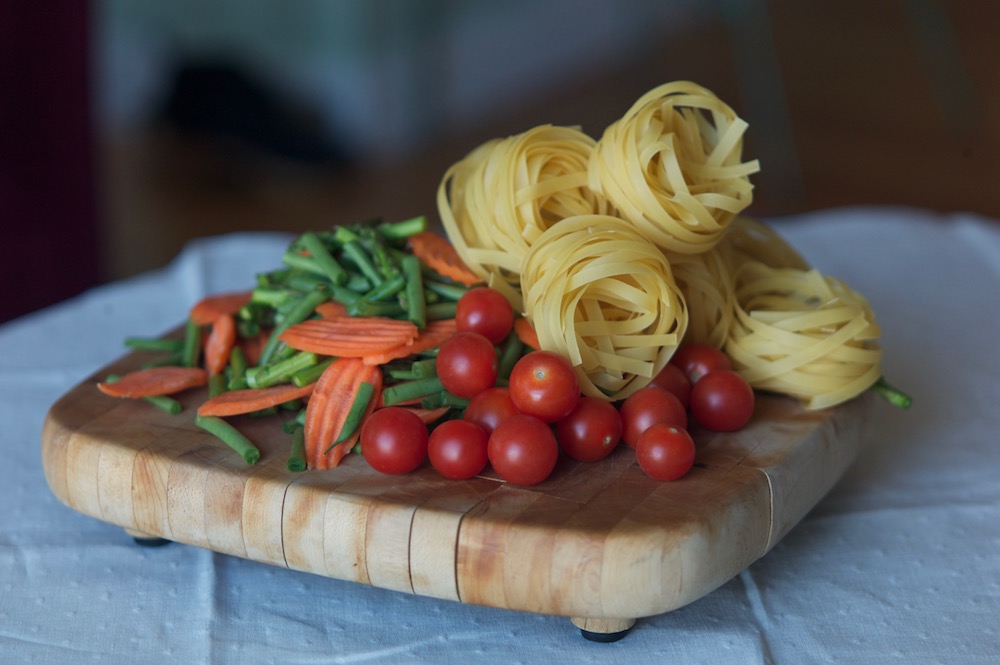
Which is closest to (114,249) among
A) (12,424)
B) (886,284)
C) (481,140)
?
(481,140)

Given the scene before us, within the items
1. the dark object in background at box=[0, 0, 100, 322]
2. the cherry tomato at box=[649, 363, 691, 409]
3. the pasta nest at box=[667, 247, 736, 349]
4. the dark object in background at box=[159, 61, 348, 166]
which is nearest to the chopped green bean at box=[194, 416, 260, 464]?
the cherry tomato at box=[649, 363, 691, 409]

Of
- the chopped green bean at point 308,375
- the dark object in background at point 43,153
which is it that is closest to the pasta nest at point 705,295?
the chopped green bean at point 308,375

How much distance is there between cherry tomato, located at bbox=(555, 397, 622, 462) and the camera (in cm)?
156

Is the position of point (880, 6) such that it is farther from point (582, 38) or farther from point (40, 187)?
point (40, 187)

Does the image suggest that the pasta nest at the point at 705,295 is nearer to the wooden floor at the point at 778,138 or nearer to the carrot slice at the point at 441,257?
the carrot slice at the point at 441,257

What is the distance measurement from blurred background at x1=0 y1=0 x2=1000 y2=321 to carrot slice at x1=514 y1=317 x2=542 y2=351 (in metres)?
3.43

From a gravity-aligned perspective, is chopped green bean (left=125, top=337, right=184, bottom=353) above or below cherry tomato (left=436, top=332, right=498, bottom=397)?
above

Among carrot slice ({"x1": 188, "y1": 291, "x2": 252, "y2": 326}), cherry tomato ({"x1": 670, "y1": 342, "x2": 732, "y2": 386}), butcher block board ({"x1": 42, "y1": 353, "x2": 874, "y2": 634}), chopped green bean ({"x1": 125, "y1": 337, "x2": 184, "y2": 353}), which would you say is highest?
carrot slice ({"x1": 188, "y1": 291, "x2": 252, "y2": 326})

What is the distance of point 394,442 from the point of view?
1529 millimetres

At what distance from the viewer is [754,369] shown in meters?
1.80

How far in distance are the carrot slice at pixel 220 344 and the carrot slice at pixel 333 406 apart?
288 mm

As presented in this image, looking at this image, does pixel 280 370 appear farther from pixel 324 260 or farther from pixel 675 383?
pixel 675 383

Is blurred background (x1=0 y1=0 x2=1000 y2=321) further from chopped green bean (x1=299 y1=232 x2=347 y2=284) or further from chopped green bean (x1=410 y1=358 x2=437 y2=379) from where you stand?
chopped green bean (x1=410 y1=358 x2=437 y2=379)

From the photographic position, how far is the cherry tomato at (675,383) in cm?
172
